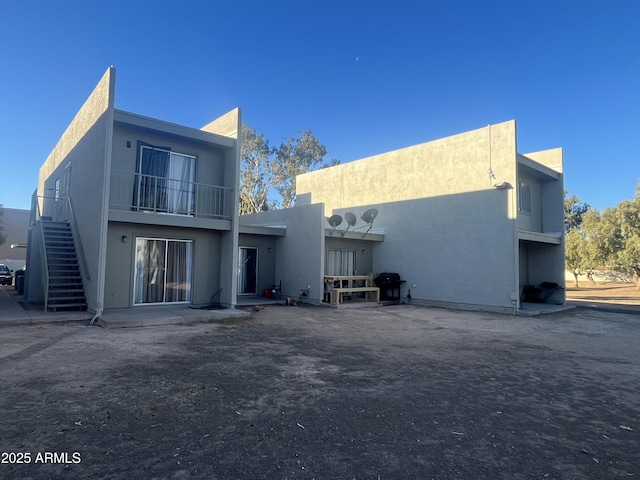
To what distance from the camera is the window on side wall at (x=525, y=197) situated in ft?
48.6

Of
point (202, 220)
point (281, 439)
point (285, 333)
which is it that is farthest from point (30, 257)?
point (281, 439)

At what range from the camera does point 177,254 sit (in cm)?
1131

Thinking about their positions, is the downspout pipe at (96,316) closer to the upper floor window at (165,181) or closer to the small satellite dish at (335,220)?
the upper floor window at (165,181)

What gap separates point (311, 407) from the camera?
395 centimetres

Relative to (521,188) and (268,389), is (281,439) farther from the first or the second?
(521,188)

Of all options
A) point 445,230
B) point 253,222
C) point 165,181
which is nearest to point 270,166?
point 253,222

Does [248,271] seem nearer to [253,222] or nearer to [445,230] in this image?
[253,222]

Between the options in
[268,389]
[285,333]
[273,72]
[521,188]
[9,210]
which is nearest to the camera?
[268,389]

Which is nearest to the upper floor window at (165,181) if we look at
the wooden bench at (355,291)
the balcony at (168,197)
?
the balcony at (168,197)

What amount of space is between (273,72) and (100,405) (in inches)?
775

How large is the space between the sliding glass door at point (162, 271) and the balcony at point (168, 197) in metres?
0.96

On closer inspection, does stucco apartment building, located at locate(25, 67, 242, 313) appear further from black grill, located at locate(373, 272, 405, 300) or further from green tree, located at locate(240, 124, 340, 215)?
green tree, located at locate(240, 124, 340, 215)

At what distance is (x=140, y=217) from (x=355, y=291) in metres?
8.20

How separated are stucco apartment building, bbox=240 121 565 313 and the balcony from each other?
7.22 ft
